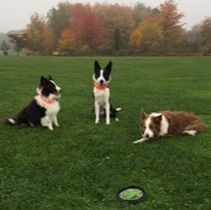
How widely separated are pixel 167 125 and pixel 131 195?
2.56 m

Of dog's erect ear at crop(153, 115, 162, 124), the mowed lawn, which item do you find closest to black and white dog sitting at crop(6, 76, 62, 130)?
the mowed lawn

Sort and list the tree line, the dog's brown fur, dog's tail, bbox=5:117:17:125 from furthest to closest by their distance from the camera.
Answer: the tree line
dog's tail, bbox=5:117:17:125
the dog's brown fur

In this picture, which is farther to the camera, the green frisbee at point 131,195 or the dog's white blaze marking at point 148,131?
the dog's white blaze marking at point 148,131

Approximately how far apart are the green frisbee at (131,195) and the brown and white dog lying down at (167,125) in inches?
74.6

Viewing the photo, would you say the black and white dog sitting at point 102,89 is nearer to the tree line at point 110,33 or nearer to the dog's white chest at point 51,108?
the dog's white chest at point 51,108

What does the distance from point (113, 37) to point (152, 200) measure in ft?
208

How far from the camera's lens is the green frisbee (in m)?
5.42

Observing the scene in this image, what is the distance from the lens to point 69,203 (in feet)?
17.8

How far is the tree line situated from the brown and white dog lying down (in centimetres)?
5574

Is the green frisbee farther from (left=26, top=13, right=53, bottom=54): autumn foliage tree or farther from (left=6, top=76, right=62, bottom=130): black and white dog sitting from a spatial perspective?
(left=26, top=13, right=53, bottom=54): autumn foliage tree

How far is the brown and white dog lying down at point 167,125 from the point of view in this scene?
765 cm

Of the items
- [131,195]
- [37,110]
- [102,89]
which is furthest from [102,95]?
[131,195]

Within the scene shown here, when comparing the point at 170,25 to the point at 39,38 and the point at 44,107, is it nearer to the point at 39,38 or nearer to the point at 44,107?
the point at 39,38

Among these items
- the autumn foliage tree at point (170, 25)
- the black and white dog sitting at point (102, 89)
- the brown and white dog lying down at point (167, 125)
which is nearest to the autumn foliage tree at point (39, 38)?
the autumn foliage tree at point (170, 25)
